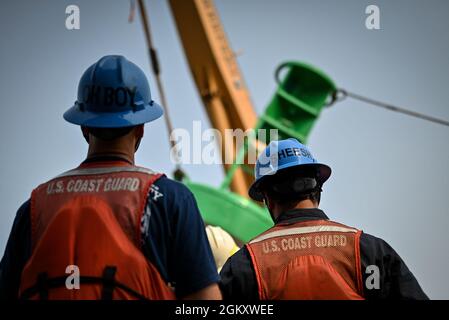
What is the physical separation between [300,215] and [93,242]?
4.52 ft

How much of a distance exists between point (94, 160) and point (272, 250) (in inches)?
43.9

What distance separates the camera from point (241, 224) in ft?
31.1

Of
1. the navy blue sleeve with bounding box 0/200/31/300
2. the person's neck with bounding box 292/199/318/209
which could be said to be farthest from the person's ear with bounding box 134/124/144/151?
the person's neck with bounding box 292/199/318/209

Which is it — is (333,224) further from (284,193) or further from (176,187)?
(176,187)

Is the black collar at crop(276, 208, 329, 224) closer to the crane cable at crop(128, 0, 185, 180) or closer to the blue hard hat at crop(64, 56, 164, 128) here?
the blue hard hat at crop(64, 56, 164, 128)

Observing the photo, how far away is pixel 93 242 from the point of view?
2799 millimetres

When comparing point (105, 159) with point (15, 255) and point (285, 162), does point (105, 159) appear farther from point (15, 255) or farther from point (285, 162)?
point (285, 162)

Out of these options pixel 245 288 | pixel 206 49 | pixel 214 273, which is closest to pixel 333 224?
pixel 245 288

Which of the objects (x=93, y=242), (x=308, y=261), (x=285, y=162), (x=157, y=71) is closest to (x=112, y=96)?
(x=93, y=242)

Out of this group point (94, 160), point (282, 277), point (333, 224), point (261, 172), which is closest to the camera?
point (94, 160)

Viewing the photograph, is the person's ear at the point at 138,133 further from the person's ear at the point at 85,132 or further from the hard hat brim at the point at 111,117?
the person's ear at the point at 85,132

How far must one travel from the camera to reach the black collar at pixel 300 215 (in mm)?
3869

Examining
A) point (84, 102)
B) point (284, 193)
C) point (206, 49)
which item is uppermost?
point (206, 49)

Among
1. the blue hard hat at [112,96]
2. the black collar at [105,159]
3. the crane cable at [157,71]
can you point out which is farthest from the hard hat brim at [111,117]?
the crane cable at [157,71]
